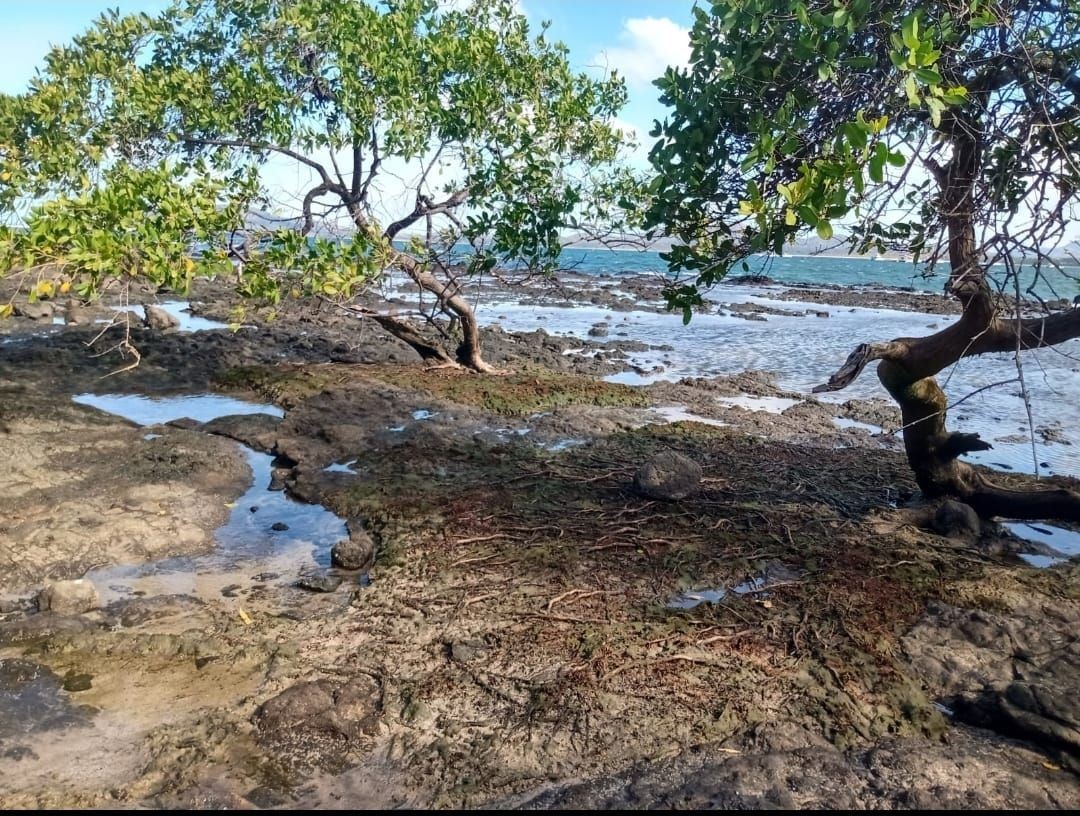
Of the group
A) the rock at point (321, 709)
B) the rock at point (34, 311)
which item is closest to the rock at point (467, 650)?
the rock at point (321, 709)

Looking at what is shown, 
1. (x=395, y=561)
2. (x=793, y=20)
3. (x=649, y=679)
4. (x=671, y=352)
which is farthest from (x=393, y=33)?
(x=671, y=352)

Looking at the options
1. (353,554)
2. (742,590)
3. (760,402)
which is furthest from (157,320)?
(742,590)

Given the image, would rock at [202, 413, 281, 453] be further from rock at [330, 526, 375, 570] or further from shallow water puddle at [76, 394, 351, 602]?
rock at [330, 526, 375, 570]

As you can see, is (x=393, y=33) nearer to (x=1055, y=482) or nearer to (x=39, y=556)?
(x=39, y=556)

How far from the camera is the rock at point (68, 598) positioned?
15.7 ft

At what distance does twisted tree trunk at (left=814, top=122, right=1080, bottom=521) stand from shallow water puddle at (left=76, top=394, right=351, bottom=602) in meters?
3.99

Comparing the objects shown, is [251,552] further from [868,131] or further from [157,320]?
[157,320]

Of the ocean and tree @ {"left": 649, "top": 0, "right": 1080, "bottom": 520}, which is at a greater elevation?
tree @ {"left": 649, "top": 0, "right": 1080, "bottom": 520}

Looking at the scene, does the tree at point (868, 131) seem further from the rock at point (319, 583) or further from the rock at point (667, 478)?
the rock at point (319, 583)

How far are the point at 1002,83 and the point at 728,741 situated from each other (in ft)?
14.6

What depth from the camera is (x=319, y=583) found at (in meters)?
5.36

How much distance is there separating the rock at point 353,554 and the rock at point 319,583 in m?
0.18

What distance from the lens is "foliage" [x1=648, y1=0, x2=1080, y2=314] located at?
165 inches

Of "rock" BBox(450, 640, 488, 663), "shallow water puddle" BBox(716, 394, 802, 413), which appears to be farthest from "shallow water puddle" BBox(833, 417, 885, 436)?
"rock" BBox(450, 640, 488, 663)
